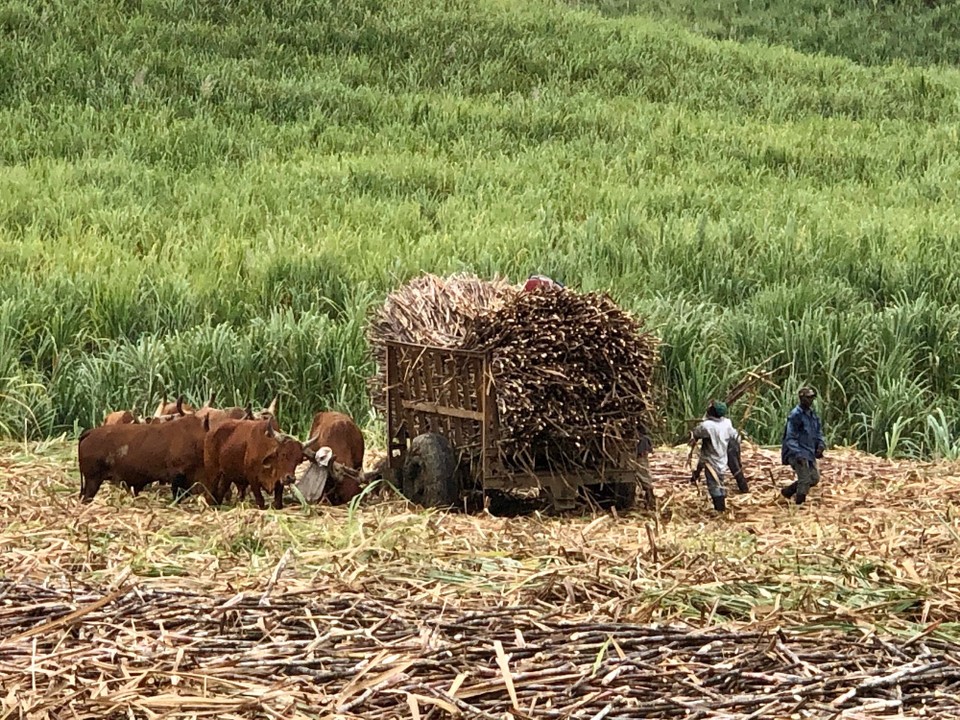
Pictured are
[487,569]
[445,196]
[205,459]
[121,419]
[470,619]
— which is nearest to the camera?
[470,619]

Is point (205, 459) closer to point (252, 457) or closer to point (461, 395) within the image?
point (252, 457)

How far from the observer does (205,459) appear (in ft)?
20.9

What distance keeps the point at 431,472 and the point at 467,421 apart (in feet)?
1.05

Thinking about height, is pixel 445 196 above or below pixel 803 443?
below

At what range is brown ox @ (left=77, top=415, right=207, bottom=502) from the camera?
6.38 meters

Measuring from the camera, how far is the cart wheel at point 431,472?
6.38 meters

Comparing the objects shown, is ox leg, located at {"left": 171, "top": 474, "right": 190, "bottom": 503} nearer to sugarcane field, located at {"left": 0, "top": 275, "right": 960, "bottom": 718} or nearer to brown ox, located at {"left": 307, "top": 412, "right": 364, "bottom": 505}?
sugarcane field, located at {"left": 0, "top": 275, "right": 960, "bottom": 718}

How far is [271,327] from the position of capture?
30.0ft

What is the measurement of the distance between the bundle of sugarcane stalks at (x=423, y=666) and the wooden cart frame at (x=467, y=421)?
221 cm

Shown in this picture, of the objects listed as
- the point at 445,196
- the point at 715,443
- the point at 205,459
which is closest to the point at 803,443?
the point at 715,443

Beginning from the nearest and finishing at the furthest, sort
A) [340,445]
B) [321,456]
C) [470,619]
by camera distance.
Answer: [470,619] < [321,456] < [340,445]

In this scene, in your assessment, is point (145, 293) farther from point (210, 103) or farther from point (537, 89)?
point (537, 89)

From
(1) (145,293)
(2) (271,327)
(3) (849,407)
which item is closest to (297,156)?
(1) (145,293)

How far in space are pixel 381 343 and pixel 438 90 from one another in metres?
15.4
